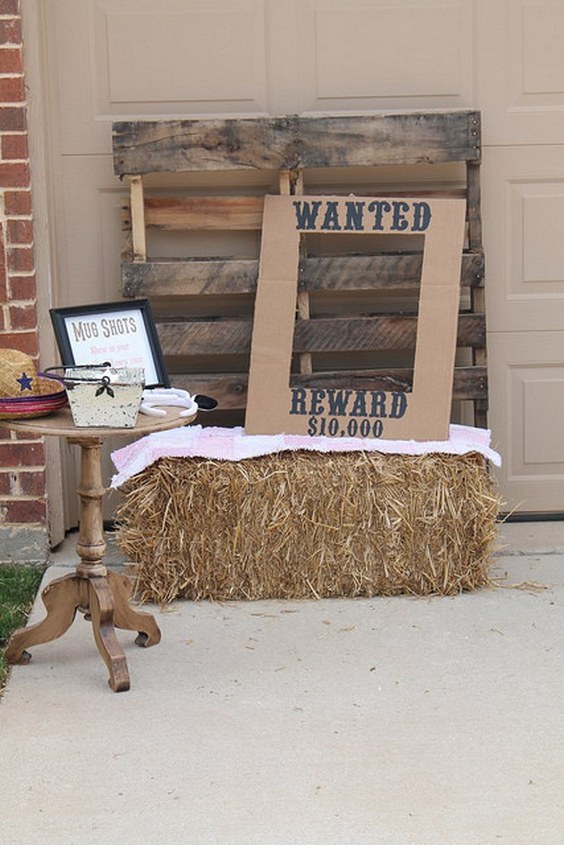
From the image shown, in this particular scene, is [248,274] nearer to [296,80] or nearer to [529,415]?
[296,80]

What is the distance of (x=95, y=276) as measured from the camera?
4.41 m

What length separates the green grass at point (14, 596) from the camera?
3.58 m

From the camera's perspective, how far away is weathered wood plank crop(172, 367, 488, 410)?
4.23 metres

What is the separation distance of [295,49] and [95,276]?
106 cm

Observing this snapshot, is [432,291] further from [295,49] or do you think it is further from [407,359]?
[295,49]

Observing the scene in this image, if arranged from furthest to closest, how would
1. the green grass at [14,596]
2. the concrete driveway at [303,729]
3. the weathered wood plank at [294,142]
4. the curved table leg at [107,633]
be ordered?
the weathered wood plank at [294,142], the green grass at [14,596], the curved table leg at [107,633], the concrete driveway at [303,729]

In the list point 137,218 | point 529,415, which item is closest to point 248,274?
point 137,218

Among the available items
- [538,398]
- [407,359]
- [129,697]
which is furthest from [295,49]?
[129,697]

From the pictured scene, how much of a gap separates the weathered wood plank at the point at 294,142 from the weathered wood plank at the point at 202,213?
12 cm

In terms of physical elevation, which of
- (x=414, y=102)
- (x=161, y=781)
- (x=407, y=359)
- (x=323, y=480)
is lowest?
(x=161, y=781)

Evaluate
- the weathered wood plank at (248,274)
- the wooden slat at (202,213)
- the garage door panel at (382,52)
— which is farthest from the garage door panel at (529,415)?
the garage door panel at (382,52)

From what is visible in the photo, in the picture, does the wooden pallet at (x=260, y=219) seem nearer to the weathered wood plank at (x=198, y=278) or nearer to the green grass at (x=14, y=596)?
the weathered wood plank at (x=198, y=278)

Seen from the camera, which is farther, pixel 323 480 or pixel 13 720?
pixel 323 480

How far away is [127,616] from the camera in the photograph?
132 inches
